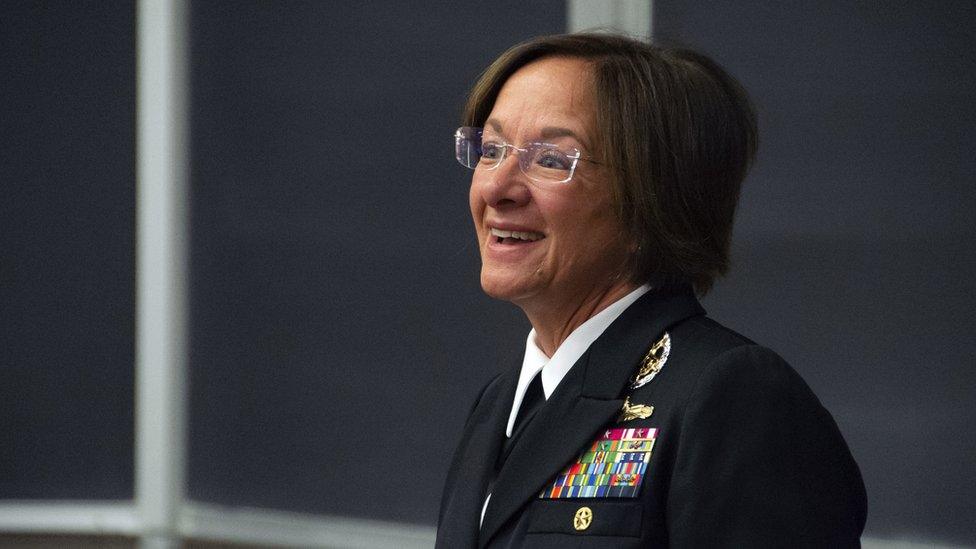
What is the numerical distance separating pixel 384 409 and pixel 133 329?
1.16 m

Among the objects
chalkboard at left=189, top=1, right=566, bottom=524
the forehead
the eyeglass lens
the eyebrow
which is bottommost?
chalkboard at left=189, top=1, right=566, bottom=524

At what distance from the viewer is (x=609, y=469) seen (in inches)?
72.6

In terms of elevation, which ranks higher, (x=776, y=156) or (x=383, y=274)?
(x=776, y=156)

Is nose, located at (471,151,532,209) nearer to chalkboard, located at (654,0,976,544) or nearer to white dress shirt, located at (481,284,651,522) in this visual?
white dress shirt, located at (481,284,651,522)

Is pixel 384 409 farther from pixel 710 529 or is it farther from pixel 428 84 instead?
pixel 710 529

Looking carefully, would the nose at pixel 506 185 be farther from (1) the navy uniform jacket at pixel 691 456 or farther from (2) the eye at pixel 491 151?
(1) the navy uniform jacket at pixel 691 456

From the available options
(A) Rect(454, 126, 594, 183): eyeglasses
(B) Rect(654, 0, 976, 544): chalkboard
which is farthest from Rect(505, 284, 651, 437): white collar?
(B) Rect(654, 0, 976, 544): chalkboard

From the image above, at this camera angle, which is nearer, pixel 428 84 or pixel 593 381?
pixel 593 381

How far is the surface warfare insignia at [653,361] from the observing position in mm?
1920

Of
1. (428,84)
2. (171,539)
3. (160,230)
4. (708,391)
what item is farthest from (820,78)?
(171,539)

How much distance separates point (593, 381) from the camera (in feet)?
6.50

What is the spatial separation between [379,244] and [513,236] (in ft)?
7.84

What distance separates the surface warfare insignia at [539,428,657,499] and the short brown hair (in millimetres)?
318

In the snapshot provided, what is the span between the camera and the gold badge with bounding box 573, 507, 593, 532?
1.81 metres
